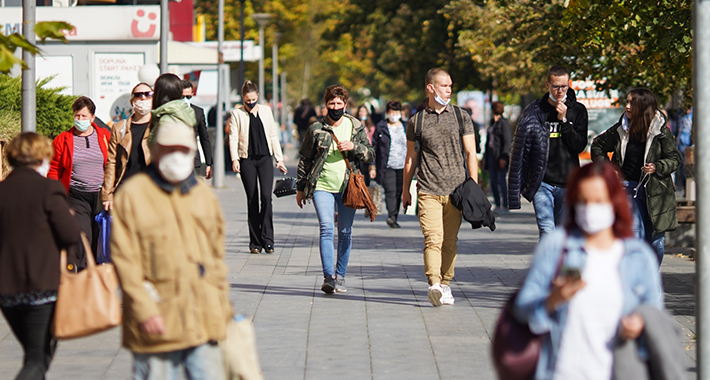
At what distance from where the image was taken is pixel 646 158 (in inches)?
342

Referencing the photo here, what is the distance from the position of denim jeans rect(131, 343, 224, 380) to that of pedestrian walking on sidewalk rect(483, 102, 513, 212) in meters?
15.0

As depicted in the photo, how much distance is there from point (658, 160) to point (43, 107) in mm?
8647

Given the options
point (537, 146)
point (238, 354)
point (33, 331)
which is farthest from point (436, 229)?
point (238, 354)

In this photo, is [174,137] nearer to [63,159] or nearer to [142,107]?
[142,107]

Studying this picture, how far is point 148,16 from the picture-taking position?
2211 centimetres

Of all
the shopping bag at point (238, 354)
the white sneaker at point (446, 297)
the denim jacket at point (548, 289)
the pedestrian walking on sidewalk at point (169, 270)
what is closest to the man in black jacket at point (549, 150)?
the white sneaker at point (446, 297)

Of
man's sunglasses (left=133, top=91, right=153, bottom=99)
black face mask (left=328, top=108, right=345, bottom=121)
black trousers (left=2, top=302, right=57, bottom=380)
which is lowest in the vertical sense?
black trousers (left=2, top=302, right=57, bottom=380)

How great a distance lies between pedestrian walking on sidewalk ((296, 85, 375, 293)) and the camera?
9273 millimetres

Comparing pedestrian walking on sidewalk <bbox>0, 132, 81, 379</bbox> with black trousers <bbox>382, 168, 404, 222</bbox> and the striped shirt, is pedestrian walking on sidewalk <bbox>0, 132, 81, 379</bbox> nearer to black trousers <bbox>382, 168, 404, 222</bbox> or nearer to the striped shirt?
the striped shirt

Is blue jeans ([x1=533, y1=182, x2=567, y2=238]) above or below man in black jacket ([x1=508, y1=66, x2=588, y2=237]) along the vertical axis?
below

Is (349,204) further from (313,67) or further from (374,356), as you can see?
(313,67)

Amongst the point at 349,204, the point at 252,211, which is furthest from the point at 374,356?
the point at 252,211

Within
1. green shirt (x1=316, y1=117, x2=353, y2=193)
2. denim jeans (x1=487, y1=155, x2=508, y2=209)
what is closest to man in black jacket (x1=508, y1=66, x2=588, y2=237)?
green shirt (x1=316, y1=117, x2=353, y2=193)

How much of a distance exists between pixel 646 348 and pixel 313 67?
79.2 metres
